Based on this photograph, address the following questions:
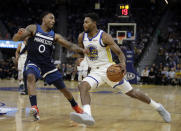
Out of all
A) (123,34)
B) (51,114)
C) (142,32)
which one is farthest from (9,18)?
(51,114)

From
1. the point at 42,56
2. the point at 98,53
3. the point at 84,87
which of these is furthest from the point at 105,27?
the point at 84,87

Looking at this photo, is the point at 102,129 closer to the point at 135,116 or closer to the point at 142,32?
the point at 135,116

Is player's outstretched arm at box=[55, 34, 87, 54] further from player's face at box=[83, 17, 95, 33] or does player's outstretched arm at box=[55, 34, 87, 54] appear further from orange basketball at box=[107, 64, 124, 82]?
orange basketball at box=[107, 64, 124, 82]

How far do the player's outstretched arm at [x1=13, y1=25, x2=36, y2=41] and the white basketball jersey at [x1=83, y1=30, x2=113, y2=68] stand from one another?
86cm

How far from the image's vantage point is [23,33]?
464 centimetres

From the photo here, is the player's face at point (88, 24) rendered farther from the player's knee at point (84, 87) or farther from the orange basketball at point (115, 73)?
the player's knee at point (84, 87)

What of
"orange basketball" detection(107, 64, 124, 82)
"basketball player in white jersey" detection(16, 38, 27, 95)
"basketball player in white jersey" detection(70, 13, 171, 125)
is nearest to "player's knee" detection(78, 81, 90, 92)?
"basketball player in white jersey" detection(70, 13, 171, 125)

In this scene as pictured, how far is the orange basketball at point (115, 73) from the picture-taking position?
14.8ft

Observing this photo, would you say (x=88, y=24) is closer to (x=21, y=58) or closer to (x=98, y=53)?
(x=98, y=53)

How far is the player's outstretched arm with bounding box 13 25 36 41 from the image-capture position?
4.58 meters

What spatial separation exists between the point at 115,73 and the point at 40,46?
1.34 metres

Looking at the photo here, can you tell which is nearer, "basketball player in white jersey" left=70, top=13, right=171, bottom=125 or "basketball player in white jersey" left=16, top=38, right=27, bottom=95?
"basketball player in white jersey" left=70, top=13, right=171, bottom=125

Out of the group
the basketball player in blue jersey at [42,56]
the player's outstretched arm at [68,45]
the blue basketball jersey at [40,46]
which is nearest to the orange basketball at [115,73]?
the player's outstretched arm at [68,45]

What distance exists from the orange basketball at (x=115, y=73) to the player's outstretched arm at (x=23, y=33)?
4.60ft
